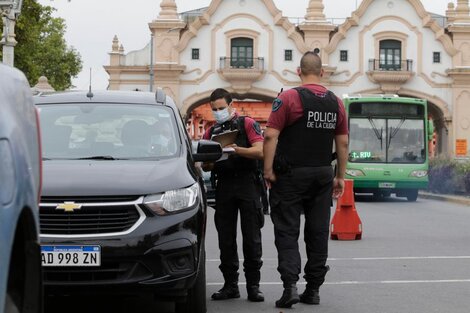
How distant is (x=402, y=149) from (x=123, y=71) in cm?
4008

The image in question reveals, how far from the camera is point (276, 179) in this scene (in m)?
8.73

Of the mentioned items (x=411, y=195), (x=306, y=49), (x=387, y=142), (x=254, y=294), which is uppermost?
(x=306, y=49)

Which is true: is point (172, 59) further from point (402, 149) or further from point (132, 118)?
point (132, 118)

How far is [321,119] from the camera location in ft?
28.6

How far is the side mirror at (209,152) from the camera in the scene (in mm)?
8297

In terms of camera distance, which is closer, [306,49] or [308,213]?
[308,213]

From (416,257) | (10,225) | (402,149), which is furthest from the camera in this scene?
(402,149)

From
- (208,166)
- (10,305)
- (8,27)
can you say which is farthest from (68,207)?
(8,27)

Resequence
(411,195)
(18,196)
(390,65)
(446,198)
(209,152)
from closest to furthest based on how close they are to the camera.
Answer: (18,196)
(209,152)
(446,198)
(411,195)
(390,65)

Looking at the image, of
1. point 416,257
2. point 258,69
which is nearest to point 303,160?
point 416,257

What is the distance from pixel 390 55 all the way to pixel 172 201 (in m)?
61.4

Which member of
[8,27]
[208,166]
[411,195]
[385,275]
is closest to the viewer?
[208,166]

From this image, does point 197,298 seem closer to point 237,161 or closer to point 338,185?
point 237,161

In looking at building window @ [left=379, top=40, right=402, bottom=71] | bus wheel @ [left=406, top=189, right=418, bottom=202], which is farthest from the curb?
building window @ [left=379, top=40, right=402, bottom=71]
